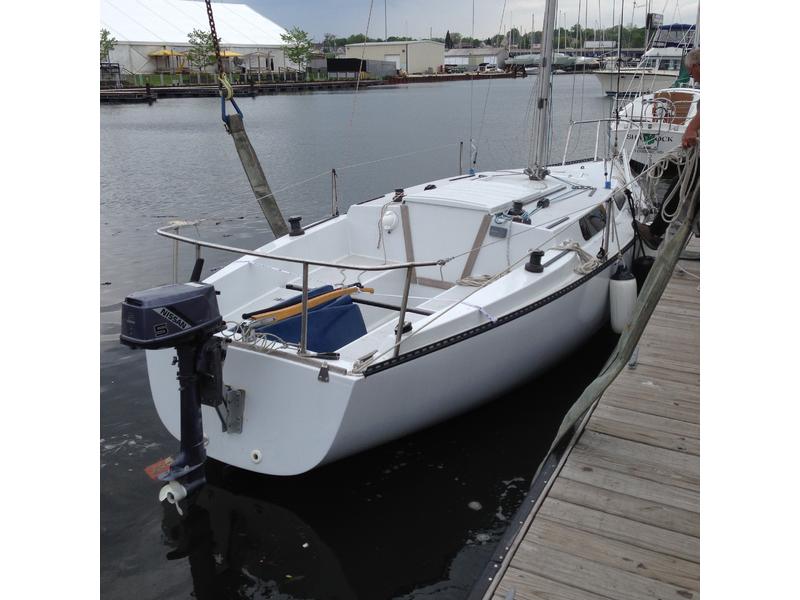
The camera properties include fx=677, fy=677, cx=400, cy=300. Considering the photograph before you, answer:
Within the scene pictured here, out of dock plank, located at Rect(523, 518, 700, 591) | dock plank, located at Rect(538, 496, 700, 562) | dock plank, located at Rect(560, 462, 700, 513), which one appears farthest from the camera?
dock plank, located at Rect(560, 462, 700, 513)

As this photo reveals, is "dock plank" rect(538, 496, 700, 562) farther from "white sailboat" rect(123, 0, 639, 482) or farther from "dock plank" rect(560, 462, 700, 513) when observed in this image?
"white sailboat" rect(123, 0, 639, 482)

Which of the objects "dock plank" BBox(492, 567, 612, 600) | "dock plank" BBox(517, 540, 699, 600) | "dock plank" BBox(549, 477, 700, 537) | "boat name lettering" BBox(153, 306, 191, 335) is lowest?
"dock plank" BBox(492, 567, 612, 600)

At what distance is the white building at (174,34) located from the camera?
213 ft

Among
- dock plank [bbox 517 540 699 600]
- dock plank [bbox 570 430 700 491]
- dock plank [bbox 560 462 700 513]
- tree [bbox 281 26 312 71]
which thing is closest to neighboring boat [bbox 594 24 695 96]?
dock plank [bbox 570 430 700 491]

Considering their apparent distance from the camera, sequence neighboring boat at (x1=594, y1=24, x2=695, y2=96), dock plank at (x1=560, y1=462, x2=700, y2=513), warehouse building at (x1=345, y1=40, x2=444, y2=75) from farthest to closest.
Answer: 1. warehouse building at (x1=345, y1=40, x2=444, y2=75)
2. neighboring boat at (x1=594, y1=24, x2=695, y2=96)
3. dock plank at (x1=560, y1=462, x2=700, y2=513)

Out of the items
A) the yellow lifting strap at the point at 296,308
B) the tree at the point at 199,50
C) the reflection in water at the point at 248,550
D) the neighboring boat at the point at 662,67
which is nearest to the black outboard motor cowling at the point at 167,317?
the yellow lifting strap at the point at 296,308

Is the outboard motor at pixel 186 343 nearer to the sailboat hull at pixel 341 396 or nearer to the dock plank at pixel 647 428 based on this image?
the sailboat hull at pixel 341 396

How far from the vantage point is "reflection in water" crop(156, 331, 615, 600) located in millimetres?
4035

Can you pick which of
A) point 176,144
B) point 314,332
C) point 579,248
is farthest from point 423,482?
point 176,144

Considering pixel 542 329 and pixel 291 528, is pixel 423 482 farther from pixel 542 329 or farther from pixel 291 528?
pixel 542 329

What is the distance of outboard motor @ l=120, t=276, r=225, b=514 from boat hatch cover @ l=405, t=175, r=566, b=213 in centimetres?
312

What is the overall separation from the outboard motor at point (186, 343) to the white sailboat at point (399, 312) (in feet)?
0.07

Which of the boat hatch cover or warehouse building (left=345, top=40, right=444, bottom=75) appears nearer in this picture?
the boat hatch cover

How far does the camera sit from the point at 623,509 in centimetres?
351
